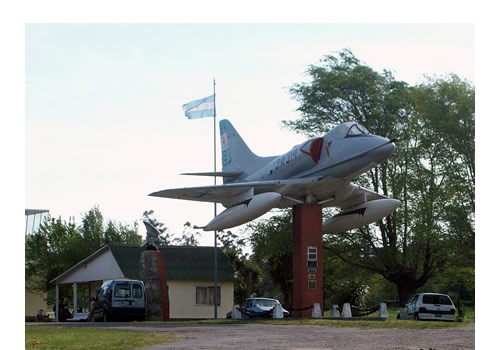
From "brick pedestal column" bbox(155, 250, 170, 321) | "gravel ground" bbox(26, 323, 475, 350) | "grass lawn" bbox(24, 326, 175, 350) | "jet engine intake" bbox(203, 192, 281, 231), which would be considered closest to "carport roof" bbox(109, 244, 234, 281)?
"brick pedestal column" bbox(155, 250, 170, 321)

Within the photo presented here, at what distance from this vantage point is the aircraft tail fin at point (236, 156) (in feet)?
115

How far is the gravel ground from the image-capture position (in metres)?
16.1

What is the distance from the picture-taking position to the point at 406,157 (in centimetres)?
4259

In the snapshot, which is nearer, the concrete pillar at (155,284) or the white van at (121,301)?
the white van at (121,301)

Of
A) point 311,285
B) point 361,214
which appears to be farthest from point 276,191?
point 361,214

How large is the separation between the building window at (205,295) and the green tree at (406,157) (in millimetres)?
8192

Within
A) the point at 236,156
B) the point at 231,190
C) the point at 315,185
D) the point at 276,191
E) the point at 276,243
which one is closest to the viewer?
the point at 315,185

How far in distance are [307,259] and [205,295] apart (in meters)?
17.7

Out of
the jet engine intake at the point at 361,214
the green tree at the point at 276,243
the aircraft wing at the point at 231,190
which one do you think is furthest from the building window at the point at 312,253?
the green tree at the point at 276,243

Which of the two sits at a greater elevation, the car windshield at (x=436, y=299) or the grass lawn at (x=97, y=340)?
the grass lawn at (x=97, y=340)

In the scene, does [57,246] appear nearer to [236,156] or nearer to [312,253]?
[236,156]

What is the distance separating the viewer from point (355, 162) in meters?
29.1

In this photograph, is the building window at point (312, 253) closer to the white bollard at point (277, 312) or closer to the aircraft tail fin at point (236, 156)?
the white bollard at point (277, 312)

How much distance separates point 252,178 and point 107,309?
27.3ft
